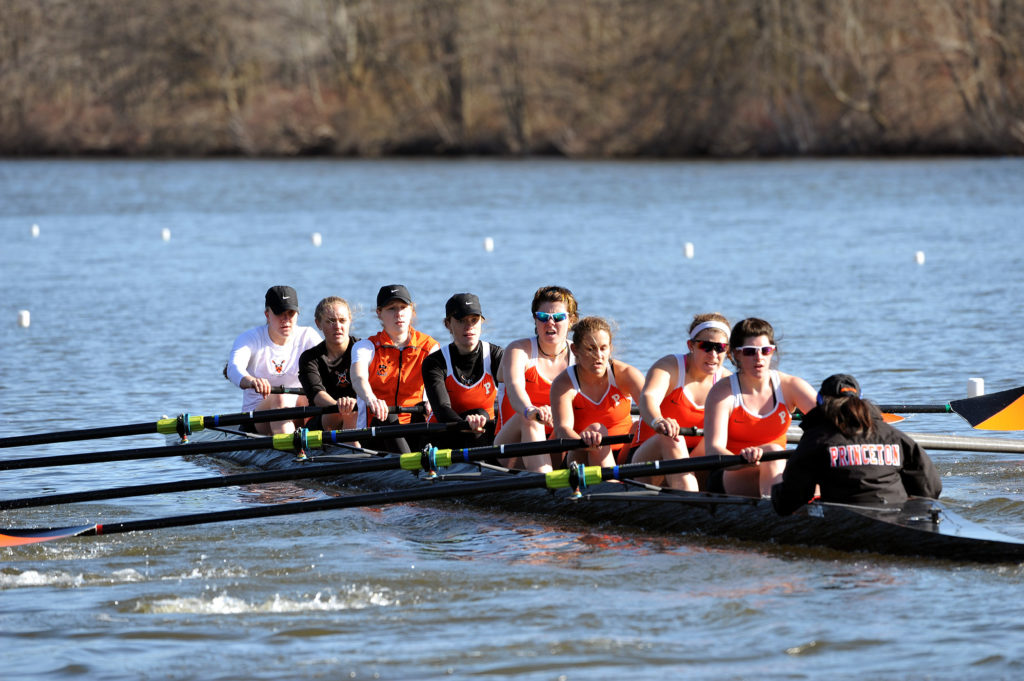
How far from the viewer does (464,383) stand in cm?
843

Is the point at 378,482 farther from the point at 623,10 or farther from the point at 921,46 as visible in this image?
the point at 623,10

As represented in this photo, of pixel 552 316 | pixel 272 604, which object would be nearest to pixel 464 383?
pixel 552 316

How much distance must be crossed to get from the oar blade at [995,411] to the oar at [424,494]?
3043 mm

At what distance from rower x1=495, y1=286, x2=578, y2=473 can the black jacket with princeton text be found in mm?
1655

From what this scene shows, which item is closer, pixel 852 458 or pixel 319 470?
pixel 852 458

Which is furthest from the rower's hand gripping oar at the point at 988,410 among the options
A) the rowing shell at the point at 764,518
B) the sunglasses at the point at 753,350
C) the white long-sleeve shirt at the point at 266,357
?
the white long-sleeve shirt at the point at 266,357

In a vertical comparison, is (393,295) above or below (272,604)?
above

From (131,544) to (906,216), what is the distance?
71.0 feet

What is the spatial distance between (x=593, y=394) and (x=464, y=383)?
104 centimetres

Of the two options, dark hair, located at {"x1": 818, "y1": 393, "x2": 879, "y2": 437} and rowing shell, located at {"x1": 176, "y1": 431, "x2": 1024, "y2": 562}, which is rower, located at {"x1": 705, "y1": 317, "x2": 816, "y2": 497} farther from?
dark hair, located at {"x1": 818, "y1": 393, "x2": 879, "y2": 437}

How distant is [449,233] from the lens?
26.8 metres

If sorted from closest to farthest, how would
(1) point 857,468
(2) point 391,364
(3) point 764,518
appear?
(1) point 857,468 → (3) point 764,518 → (2) point 391,364

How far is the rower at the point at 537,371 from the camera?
7672 mm

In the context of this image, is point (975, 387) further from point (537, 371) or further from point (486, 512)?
point (486, 512)
